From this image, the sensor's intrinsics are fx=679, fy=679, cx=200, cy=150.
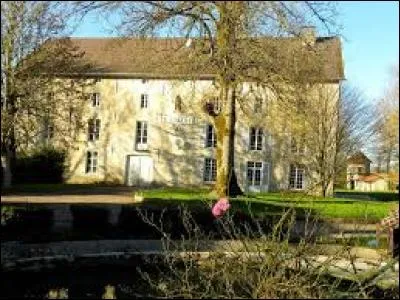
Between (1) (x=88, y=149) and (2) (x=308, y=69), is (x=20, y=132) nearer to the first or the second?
(2) (x=308, y=69)

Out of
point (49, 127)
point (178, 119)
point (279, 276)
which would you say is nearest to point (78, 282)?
point (279, 276)

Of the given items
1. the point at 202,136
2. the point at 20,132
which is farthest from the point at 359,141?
the point at 20,132

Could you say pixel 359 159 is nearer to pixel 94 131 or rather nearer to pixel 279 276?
pixel 94 131

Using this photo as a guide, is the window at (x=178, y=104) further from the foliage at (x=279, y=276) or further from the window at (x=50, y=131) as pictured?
the foliage at (x=279, y=276)

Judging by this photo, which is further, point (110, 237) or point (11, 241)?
point (110, 237)

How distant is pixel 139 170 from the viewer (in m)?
45.8

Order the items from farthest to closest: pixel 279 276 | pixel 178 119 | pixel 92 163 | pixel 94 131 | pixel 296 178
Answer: pixel 94 131 < pixel 92 163 < pixel 178 119 < pixel 296 178 < pixel 279 276

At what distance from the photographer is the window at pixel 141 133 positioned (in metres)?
46.4

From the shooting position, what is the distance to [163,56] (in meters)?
26.4

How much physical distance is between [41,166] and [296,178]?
16188mm

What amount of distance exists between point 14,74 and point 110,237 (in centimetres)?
1412

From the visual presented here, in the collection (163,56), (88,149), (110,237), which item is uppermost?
(163,56)

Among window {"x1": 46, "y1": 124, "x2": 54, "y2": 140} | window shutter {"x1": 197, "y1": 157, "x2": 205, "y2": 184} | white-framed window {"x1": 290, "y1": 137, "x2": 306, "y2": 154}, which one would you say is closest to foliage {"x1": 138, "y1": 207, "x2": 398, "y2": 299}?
window {"x1": 46, "y1": 124, "x2": 54, "y2": 140}

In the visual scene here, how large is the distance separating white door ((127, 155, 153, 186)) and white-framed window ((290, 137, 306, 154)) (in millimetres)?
9778
